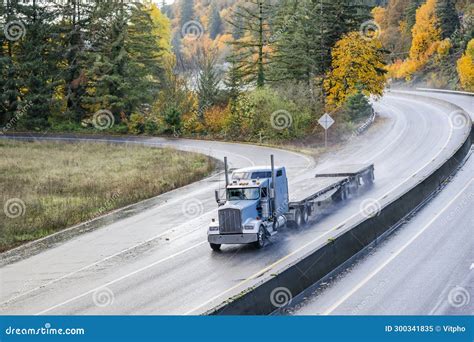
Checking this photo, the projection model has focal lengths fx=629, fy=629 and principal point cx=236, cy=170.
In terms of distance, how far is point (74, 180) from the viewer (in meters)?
41.0

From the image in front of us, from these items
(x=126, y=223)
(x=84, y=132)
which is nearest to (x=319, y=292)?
(x=126, y=223)

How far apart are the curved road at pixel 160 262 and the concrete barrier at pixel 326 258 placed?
18.6 inches

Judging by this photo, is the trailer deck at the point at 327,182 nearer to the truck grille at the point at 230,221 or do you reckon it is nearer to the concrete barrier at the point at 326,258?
the concrete barrier at the point at 326,258

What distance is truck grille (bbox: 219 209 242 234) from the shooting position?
73.0 ft

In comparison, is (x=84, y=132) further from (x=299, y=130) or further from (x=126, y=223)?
(x=126, y=223)

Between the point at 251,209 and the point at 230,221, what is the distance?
38.2 inches

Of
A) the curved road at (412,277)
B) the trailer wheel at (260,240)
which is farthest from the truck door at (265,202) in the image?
the curved road at (412,277)

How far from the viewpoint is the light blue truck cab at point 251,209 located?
73.1 ft

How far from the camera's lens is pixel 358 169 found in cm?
3269

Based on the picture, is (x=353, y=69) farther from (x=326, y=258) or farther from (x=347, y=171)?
(x=326, y=258)

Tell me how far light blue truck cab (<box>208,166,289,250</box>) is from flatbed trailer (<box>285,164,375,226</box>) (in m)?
0.88

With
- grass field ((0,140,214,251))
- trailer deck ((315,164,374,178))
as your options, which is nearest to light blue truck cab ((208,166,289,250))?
trailer deck ((315,164,374,178))

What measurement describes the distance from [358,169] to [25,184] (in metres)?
20.7

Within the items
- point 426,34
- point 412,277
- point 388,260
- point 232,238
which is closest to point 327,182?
point 388,260
